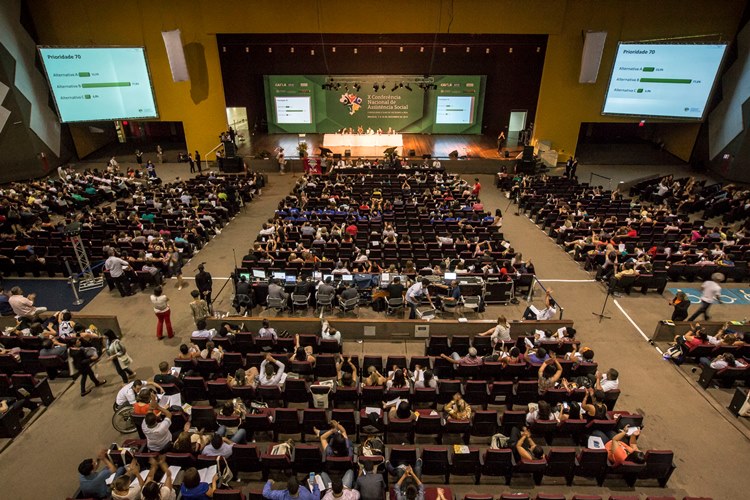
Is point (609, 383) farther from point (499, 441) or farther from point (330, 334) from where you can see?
point (330, 334)

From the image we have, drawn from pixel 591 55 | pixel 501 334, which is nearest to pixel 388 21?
pixel 591 55

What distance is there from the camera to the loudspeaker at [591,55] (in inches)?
841

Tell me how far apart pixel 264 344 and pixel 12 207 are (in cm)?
1323

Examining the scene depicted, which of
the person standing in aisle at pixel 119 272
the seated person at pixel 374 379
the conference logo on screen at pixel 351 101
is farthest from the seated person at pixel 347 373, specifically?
the conference logo on screen at pixel 351 101

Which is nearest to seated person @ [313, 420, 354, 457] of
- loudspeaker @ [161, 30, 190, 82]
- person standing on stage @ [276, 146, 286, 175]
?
person standing on stage @ [276, 146, 286, 175]

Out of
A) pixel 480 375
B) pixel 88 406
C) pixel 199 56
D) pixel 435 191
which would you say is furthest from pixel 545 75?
pixel 88 406

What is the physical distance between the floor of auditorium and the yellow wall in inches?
574

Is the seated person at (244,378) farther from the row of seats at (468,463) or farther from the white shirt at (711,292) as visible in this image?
the white shirt at (711,292)

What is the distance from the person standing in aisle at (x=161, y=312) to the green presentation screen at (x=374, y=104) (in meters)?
19.7

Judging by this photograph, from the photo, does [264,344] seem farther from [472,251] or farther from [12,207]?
[12,207]

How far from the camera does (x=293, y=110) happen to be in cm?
2700

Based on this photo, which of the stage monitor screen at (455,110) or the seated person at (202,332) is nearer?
the seated person at (202,332)

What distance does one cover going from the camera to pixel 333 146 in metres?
25.0

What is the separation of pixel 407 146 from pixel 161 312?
18880mm
